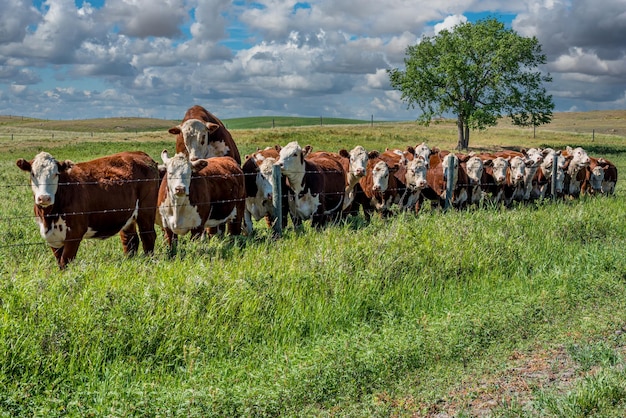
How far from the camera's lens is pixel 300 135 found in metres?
49.7

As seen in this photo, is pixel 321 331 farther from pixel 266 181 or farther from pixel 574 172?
pixel 574 172

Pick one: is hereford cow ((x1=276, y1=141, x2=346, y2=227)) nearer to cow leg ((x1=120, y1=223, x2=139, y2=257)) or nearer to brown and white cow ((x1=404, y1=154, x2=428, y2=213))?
brown and white cow ((x1=404, y1=154, x2=428, y2=213))

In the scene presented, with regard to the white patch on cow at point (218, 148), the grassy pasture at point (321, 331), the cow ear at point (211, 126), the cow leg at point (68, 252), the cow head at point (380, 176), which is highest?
the cow ear at point (211, 126)

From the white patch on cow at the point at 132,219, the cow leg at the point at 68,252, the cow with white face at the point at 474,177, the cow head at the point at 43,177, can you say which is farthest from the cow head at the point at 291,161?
the cow with white face at the point at 474,177

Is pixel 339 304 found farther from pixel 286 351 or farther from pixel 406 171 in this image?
pixel 406 171

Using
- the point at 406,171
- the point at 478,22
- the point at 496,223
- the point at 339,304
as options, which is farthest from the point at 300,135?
the point at 339,304

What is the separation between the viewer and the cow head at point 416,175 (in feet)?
43.8

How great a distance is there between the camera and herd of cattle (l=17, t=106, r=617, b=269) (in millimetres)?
7883

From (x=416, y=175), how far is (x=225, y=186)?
526 centimetres

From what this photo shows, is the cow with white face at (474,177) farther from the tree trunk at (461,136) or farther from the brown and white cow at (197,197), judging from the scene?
the tree trunk at (461,136)

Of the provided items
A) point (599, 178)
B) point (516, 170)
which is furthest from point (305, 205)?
point (599, 178)

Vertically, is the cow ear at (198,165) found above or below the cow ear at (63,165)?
below

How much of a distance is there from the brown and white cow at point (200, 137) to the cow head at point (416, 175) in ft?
13.2

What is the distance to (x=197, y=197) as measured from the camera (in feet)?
30.3
